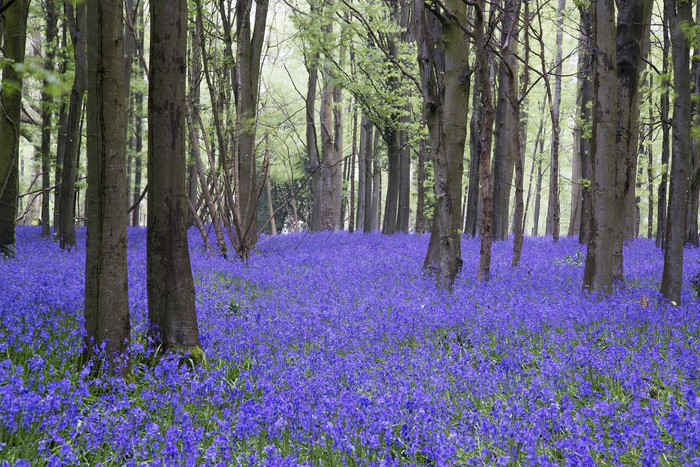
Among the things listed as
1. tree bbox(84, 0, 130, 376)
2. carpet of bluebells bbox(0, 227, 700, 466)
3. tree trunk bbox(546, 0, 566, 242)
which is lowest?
carpet of bluebells bbox(0, 227, 700, 466)

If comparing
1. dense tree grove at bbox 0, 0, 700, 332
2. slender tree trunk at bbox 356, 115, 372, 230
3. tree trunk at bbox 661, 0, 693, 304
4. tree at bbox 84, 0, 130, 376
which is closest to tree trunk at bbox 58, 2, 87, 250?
dense tree grove at bbox 0, 0, 700, 332

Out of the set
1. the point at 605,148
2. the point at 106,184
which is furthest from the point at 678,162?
the point at 106,184

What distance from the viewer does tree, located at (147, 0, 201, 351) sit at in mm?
4395

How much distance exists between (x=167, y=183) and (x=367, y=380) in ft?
8.53

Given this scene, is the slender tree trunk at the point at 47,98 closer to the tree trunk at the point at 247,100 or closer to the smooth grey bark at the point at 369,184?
the tree trunk at the point at 247,100

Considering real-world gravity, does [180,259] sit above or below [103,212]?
below

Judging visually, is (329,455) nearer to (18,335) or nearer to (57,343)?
(57,343)

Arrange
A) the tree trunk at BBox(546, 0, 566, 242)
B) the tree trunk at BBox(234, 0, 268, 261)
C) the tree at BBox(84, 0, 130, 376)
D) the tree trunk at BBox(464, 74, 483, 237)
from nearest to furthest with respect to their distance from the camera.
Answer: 1. the tree at BBox(84, 0, 130, 376)
2. the tree trunk at BBox(234, 0, 268, 261)
3. the tree trunk at BBox(546, 0, 566, 242)
4. the tree trunk at BBox(464, 74, 483, 237)

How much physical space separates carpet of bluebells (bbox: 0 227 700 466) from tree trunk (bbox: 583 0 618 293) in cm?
66

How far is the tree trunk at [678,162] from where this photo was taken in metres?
6.21

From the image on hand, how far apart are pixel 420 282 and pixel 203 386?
5357mm

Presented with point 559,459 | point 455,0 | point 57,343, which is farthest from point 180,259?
point 455,0

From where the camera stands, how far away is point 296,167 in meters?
37.0

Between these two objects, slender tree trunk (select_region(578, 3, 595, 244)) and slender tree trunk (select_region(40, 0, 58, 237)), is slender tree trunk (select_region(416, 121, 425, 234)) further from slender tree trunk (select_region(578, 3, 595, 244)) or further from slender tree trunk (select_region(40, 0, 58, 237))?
slender tree trunk (select_region(40, 0, 58, 237))
